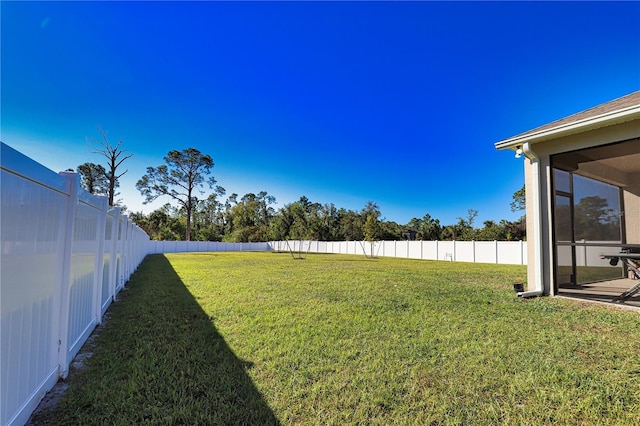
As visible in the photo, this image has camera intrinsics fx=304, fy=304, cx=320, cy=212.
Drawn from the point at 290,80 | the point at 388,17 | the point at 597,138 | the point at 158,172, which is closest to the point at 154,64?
the point at 290,80

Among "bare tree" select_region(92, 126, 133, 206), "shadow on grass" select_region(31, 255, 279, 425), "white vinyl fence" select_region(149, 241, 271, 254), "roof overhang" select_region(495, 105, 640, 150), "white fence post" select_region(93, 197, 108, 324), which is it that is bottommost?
"white vinyl fence" select_region(149, 241, 271, 254)

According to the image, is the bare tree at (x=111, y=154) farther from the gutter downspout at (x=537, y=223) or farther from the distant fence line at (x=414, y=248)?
the gutter downspout at (x=537, y=223)

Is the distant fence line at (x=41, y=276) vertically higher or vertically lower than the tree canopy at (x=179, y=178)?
lower

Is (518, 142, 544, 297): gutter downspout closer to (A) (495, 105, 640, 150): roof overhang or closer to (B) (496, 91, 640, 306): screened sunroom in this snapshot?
(B) (496, 91, 640, 306): screened sunroom

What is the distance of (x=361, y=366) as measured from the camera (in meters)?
2.62

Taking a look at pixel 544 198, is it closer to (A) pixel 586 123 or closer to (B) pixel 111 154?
(A) pixel 586 123

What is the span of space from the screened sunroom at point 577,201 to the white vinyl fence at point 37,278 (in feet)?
21.7

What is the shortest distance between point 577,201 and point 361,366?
647cm

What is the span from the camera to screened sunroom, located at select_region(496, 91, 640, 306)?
204 inches

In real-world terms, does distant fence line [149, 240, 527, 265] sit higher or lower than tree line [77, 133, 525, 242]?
lower

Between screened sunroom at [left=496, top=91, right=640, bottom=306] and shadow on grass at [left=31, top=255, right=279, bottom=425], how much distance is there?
17.9ft

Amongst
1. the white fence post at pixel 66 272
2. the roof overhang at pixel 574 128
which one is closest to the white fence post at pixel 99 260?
the white fence post at pixel 66 272

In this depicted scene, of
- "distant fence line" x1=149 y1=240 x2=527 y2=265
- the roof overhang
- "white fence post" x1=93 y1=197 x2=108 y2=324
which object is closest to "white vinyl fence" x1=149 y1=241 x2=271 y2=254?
"distant fence line" x1=149 y1=240 x2=527 y2=265

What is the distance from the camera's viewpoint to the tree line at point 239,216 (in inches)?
1144
